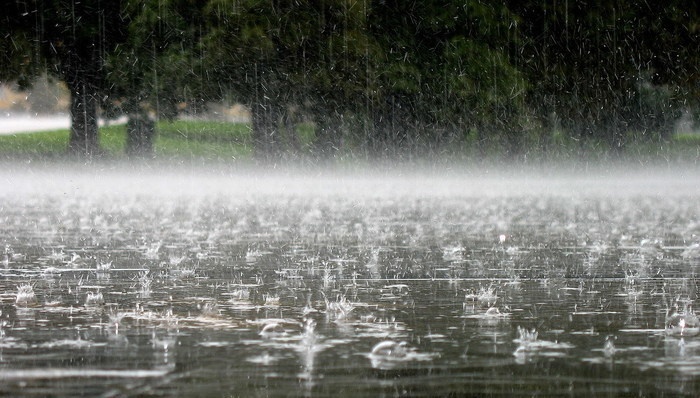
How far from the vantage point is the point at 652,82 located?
34.2m

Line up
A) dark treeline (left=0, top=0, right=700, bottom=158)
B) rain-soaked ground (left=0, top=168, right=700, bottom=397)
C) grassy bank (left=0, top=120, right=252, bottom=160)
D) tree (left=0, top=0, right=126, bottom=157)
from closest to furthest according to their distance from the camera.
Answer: rain-soaked ground (left=0, top=168, right=700, bottom=397) → dark treeline (left=0, top=0, right=700, bottom=158) → tree (left=0, top=0, right=126, bottom=157) → grassy bank (left=0, top=120, right=252, bottom=160)

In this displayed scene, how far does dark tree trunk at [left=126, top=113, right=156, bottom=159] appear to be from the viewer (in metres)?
31.7

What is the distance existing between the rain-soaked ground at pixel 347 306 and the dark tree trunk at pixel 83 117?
17717mm

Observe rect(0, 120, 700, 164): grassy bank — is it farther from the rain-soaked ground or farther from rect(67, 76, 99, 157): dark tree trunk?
the rain-soaked ground

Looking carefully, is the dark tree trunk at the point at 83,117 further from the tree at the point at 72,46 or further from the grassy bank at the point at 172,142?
the grassy bank at the point at 172,142

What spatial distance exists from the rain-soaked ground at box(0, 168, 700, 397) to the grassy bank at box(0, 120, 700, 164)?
19.2 metres

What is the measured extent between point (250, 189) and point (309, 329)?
19585mm

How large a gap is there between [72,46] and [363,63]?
280 inches

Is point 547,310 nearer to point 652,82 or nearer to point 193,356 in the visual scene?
point 193,356

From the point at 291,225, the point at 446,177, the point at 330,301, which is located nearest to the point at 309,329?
the point at 330,301

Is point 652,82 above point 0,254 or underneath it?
above

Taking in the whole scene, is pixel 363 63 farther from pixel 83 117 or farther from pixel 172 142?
pixel 172 142

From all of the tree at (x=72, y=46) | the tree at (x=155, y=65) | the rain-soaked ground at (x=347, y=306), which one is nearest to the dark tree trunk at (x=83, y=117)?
the tree at (x=72, y=46)

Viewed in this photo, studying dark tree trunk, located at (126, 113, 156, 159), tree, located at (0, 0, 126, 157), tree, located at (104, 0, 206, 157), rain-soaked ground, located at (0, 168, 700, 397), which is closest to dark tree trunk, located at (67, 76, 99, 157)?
tree, located at (0, 0, 126, 157)
